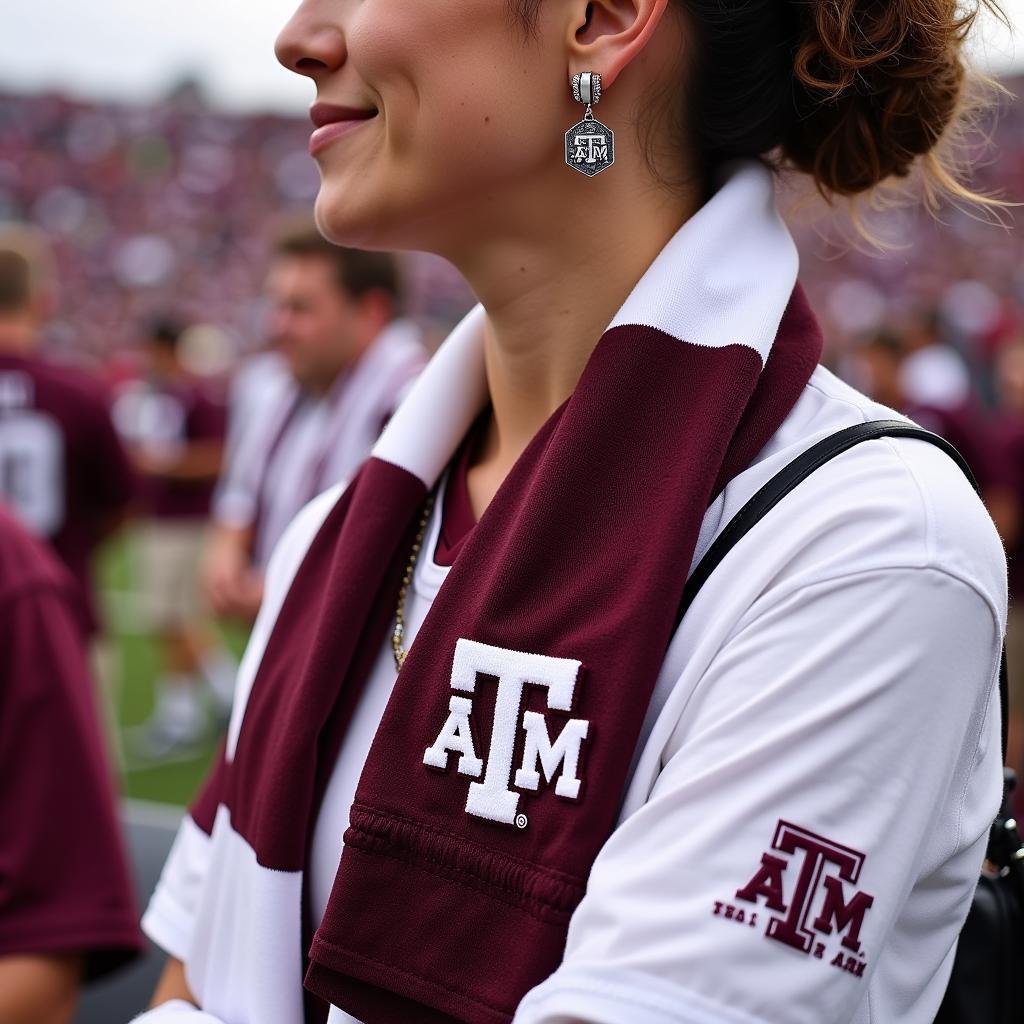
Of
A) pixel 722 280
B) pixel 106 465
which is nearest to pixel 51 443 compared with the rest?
pixel 106 465

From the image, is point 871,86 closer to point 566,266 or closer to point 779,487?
point 566,266

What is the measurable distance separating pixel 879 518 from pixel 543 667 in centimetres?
29

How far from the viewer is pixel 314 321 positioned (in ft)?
15.6

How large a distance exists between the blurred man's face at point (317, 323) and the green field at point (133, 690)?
66.8 inches

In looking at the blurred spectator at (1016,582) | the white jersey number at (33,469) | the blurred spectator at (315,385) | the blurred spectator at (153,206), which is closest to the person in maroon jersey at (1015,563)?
the blurred spectator at (1016,582)

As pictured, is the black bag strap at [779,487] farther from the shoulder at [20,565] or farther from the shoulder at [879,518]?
the shoulder at [20,565]

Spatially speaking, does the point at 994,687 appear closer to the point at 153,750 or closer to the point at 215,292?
the point at 153,750

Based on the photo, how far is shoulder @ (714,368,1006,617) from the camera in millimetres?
1008

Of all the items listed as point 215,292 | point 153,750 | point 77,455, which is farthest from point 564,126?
point 215,292

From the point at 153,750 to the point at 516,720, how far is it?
21.1 ft

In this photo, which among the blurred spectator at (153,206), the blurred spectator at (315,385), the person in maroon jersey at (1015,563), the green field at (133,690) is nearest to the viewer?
the blurred spectator at (315,385)

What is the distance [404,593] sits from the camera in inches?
55.4

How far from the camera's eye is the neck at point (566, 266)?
1307 mm

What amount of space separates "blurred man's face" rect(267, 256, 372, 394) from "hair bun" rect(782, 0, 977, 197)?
3.43 meters
